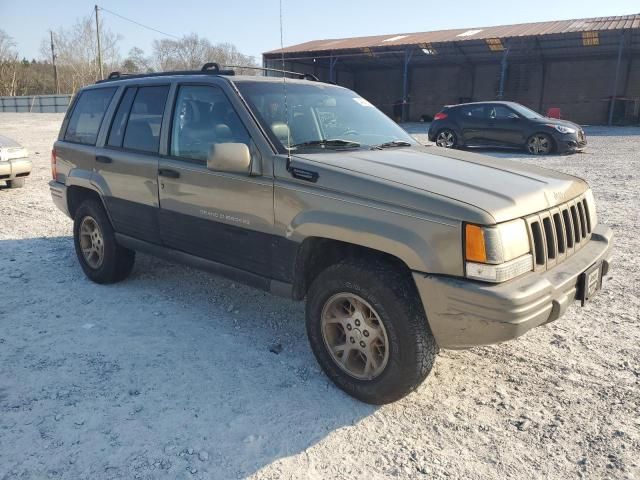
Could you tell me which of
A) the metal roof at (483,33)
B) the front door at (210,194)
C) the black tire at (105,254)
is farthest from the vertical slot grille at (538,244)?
the metal roof at (483,33)

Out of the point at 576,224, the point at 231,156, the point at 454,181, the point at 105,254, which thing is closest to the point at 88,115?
the point at 105,254

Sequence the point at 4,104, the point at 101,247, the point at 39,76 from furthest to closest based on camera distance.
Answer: the point at 39,76 < the point at 4,104 < the point at 101,247

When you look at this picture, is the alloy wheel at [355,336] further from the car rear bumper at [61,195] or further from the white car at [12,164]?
the white car at [12,164]

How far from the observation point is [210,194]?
368cm

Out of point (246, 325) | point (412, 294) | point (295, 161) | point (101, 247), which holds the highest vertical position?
point (295, 161)

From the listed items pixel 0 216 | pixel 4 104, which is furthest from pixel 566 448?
pixel 4 104

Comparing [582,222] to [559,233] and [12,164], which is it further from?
[12,164]

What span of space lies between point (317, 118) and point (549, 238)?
71.8 inches

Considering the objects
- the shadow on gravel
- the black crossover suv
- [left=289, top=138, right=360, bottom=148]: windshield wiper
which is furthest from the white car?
the black crossover suv

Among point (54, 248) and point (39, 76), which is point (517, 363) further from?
point (39, 76)

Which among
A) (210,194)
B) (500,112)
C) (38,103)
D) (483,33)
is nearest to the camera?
(210,194)

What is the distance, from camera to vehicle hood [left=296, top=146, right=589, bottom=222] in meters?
2.69

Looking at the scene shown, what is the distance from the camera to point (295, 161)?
3.18m

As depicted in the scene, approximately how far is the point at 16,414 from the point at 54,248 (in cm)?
369
